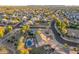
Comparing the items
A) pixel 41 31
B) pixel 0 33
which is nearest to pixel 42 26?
pixel 41 31

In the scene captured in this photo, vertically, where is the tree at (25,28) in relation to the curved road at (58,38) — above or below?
above

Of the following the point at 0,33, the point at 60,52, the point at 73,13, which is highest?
the point at 73,13

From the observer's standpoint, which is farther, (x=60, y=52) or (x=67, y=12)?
(x=67, y=12)

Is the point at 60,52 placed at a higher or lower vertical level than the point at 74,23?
lower

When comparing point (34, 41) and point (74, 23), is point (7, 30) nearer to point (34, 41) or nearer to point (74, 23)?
point (34, 41)

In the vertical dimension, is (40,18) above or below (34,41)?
above

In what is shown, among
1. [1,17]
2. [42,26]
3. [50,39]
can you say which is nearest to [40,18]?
[42,26]

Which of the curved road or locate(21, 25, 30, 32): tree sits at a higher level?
locate(21, 25, 30, 32): tree

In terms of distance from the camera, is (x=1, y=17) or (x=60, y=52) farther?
(x=1, y=17)
